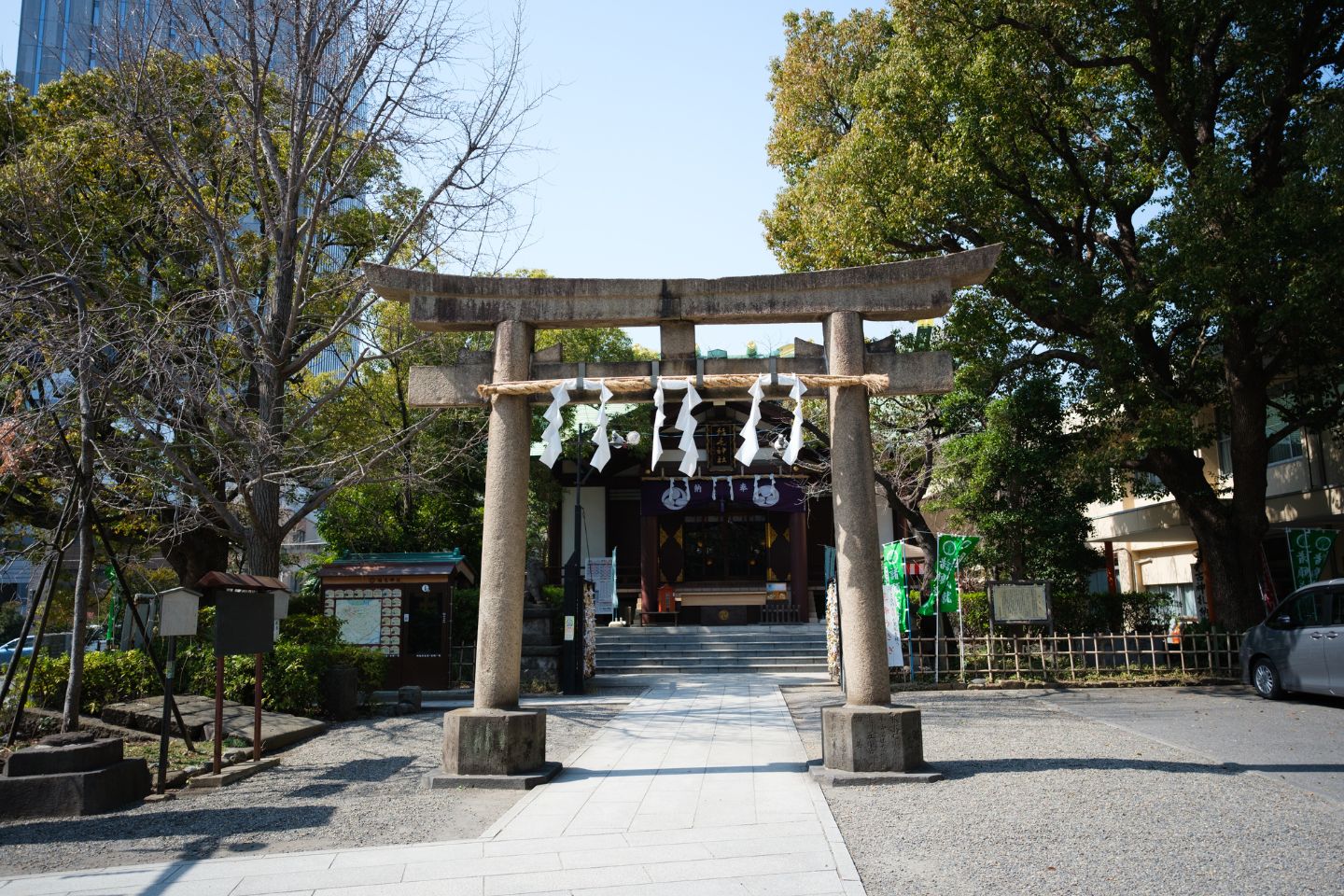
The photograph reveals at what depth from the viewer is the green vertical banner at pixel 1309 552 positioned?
15.4 metres

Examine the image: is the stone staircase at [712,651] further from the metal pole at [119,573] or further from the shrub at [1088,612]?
the metal pole at [119,573]

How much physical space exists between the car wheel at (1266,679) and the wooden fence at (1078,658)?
4.12 ft

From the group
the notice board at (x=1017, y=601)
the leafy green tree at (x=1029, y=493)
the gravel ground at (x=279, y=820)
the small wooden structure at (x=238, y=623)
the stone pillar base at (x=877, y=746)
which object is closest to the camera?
the gravel ground at (x=279, y=820)

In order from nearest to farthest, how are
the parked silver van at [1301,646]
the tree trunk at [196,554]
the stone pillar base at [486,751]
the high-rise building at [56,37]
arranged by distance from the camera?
the stone pillar base at [486,751] → the parked silver van at [1301,646] → the high-rise building at [56,37] → the tree trunk at [196,554]

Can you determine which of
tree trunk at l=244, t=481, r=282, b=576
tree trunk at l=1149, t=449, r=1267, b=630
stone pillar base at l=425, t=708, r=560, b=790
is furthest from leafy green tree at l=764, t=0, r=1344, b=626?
stone pillar base at l=425, t=708, r=560, b=790

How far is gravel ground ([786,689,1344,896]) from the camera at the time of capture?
4.63 meters

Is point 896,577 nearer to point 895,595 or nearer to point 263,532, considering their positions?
point 895,595

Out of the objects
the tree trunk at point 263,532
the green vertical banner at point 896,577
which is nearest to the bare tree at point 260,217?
the tree trunk at point 263,532

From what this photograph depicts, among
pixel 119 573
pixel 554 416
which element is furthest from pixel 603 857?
pixel 119 573

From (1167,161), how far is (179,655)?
17.0 metres

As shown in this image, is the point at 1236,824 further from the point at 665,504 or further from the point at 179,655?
the point at 665,504

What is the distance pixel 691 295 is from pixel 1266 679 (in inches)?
422

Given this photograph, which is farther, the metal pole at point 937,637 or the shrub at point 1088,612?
the shrub at point 1088,612

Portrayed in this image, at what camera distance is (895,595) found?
14477 mm
